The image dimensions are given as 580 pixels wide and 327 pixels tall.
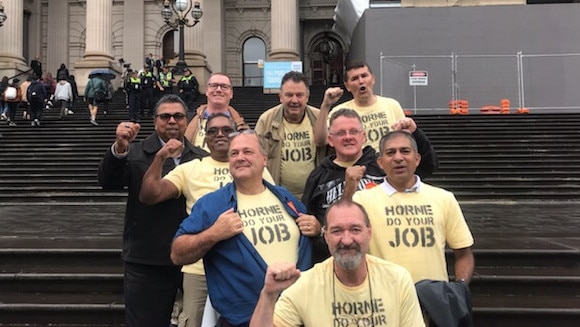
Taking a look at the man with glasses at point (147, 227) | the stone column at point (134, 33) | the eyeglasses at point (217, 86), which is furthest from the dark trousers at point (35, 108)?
the stone column at point (134, 33)

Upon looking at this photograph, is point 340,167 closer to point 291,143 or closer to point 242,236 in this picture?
point 291,143

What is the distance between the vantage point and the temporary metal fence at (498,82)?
18781 mm

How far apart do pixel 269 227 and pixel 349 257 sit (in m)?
0.51

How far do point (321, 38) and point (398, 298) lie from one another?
3380cm

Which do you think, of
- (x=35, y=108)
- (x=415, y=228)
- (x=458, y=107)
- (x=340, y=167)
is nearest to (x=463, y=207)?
(x=340, y=167)

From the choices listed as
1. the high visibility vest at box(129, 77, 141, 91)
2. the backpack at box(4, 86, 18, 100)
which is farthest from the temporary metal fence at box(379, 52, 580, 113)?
the backpack at box(4, 86, 18, 100)

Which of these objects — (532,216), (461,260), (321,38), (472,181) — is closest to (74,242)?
(461,260)

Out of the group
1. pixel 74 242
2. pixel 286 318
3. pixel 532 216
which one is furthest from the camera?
pixel 532 216

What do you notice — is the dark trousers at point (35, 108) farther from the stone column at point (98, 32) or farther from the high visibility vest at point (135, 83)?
the stone column at point (98, 32)

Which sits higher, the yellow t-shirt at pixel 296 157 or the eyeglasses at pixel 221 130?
the eyeglasses at pixel 221 130

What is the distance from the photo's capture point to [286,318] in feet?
7.45

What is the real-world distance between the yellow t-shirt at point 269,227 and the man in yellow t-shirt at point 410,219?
0.41 m

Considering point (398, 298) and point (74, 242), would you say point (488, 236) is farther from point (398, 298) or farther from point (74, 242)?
point (74, 242)

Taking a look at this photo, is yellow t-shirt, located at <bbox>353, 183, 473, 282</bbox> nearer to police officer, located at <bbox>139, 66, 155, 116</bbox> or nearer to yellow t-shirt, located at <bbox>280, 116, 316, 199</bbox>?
yellow t-shirt, located at <bbox>280, 116, 316, 199</bbox>
